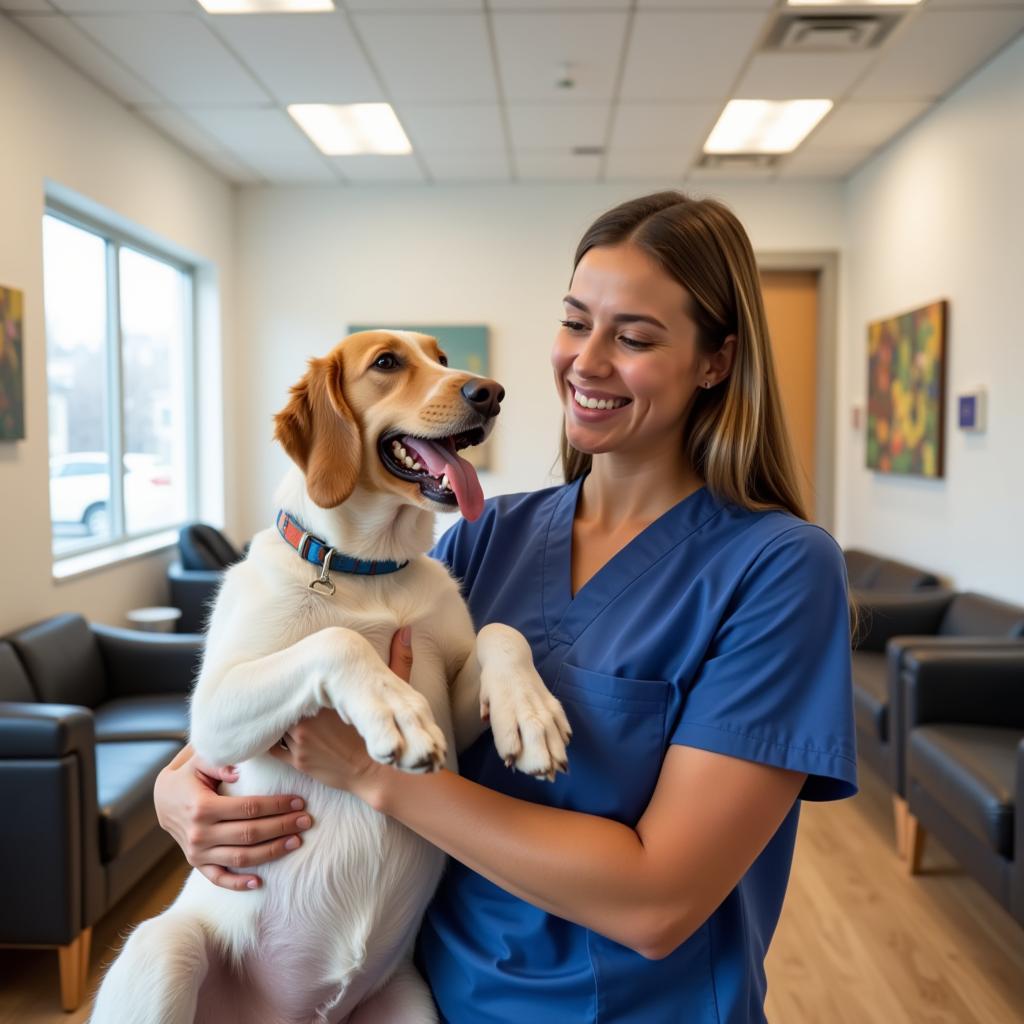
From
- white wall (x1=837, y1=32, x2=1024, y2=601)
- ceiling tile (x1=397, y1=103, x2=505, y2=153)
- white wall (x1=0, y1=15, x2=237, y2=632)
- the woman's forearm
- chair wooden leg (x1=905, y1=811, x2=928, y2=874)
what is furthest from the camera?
ceiling tile (x1=397, y1=103, x2=505, y2=153)

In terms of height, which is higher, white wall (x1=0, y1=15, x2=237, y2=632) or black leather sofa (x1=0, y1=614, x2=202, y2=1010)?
white wall (x1=0, y1=15, x2=237, y2=632)

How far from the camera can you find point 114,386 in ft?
15.6

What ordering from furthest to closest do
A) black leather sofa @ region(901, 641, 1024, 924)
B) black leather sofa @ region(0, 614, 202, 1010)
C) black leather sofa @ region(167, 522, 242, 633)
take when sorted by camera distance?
1. black leather sofa @ region(167, 522, 242, 633)
2. black leather sofa @ region(901, 641, 1024, 924)
3. black leather sofa @ region(0, 614, 202, 1010)

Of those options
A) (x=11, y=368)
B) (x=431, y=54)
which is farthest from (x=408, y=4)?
(x=11, y=368)

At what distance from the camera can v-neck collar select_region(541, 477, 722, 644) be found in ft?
3.93

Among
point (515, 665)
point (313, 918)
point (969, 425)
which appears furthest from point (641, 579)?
point (969, 425)

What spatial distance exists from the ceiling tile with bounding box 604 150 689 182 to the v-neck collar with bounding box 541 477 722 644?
14.7ft

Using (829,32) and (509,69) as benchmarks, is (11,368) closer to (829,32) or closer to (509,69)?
(509,69)

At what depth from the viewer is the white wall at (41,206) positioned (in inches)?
137

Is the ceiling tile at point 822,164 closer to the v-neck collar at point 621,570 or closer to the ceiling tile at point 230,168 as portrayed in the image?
the ceiling tile at point 230,168

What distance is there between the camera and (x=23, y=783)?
2369mm

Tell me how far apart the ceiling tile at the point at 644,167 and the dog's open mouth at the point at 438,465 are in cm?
436

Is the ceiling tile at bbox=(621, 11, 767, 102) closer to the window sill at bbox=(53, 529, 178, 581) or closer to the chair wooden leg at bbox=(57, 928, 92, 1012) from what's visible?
the window sill at bbox=(53, 529, 178, 581)

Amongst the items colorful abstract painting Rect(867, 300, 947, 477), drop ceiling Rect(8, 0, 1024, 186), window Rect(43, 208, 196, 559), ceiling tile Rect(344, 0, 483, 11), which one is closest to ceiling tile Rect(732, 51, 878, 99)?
drop ceiling Rect(8, 0, 1024, 186)
